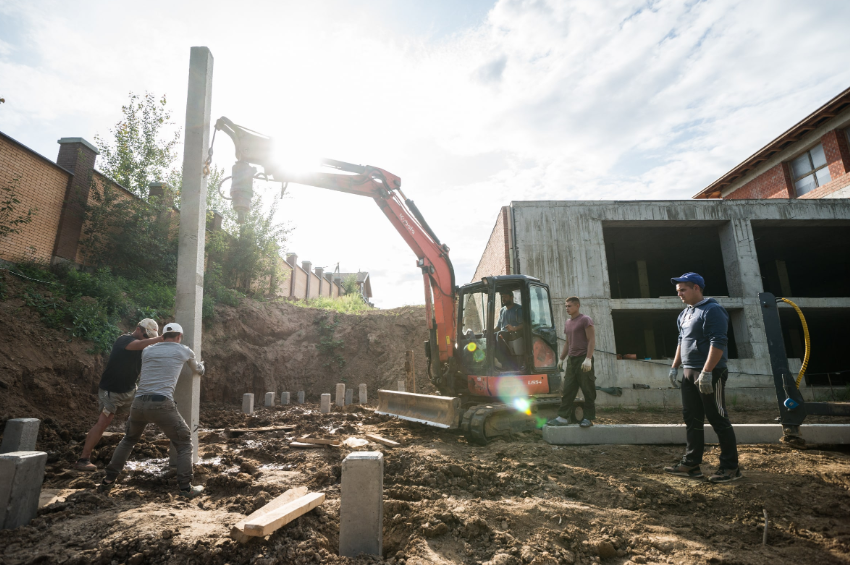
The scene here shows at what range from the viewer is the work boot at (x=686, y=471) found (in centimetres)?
431

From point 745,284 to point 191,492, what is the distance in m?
16.1

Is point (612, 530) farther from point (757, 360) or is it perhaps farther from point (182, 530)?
point (757, 360)

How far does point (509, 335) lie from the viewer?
7016mm

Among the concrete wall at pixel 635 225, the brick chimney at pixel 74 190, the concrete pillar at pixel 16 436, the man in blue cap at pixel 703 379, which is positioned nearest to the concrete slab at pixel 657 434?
the man in blue cap at pixel 703 379

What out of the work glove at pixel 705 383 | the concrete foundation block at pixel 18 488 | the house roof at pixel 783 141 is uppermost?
the house roof at pixel 783 141

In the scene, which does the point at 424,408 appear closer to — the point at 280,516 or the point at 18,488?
the point at 280,516

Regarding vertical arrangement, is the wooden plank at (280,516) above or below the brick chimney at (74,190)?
below

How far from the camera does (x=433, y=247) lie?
846 centimetres

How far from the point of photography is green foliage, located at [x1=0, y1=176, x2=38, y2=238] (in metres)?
9.79

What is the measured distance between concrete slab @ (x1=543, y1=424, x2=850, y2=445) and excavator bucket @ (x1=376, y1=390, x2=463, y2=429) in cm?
139

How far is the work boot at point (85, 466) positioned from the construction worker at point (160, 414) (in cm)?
93

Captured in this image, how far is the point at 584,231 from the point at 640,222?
209 cm

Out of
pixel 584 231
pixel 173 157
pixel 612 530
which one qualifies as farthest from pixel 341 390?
pixel 173 157

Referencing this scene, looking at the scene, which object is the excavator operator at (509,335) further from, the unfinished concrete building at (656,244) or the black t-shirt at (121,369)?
the unfinished concrete building at (656,244)
